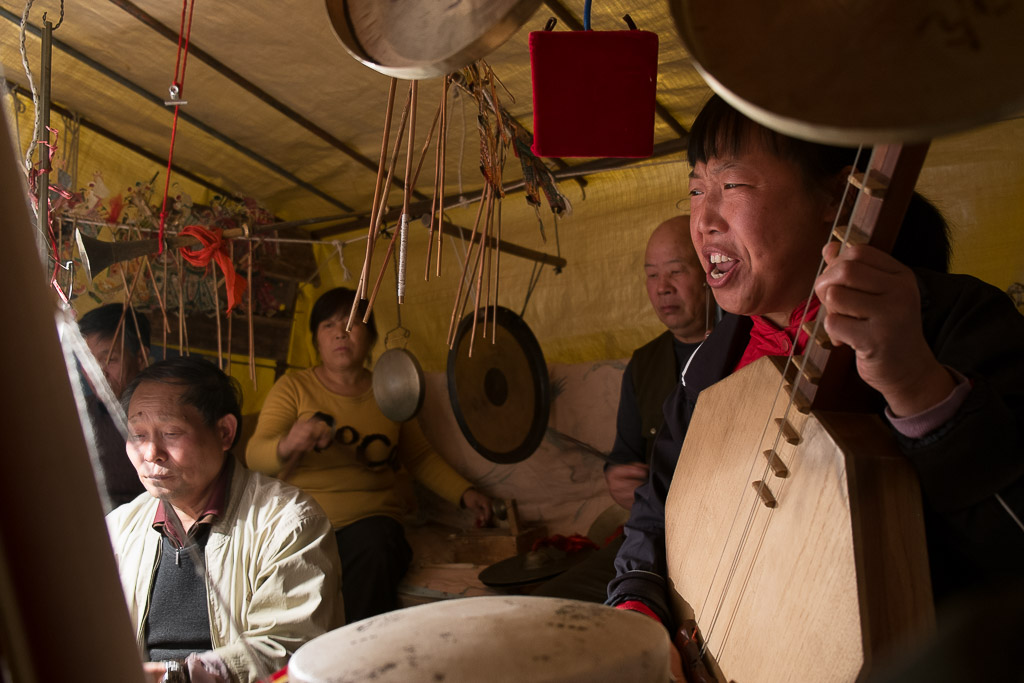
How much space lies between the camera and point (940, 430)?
0.70m

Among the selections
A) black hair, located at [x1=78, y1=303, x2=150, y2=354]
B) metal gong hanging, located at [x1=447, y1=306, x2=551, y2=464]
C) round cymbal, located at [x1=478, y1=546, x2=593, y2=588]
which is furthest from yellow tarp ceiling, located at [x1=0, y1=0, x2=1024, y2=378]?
round cymbal, located at [x1=478, y1=546, x2=593, y2=588]

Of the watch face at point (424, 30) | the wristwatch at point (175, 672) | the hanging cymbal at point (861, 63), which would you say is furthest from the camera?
the wristwatch at point (175, 672)

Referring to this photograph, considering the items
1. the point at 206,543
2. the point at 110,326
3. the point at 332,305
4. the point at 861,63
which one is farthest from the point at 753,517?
the point at 332,305

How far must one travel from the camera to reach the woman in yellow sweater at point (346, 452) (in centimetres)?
298

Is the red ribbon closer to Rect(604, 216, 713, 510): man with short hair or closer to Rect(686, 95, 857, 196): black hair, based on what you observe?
Rect(604, 216, 713, 510): man with short hair

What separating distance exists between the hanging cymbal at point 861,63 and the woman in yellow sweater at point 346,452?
8.38 ft

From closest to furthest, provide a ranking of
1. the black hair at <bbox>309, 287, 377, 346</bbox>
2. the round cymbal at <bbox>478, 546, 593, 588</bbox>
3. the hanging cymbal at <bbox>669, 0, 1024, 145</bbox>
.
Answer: the hanging cymbal at <bbox>669, 0, 1024, 145</bbox>
the round cymbal at <bbox>478, 546, 593, 588</bbox>
the black hair at <bbox>309, 287, 377, 346</bbox>

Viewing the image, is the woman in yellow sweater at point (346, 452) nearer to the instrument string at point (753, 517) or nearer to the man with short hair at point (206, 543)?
the man with short hair at point (206, 543)

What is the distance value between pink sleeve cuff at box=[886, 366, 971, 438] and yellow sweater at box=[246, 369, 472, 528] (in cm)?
256

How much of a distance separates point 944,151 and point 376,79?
5.76 feet

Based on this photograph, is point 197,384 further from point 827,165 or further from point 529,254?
point 529,254

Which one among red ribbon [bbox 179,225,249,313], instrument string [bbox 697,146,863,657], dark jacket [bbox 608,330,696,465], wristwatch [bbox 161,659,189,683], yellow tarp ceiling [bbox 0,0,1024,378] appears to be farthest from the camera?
red ribbon [bbox 179,225,249,313]

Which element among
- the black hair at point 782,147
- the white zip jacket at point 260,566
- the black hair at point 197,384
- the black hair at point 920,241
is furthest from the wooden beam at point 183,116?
the black hair at point 920,241

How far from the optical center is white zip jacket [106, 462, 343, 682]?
146 cm
